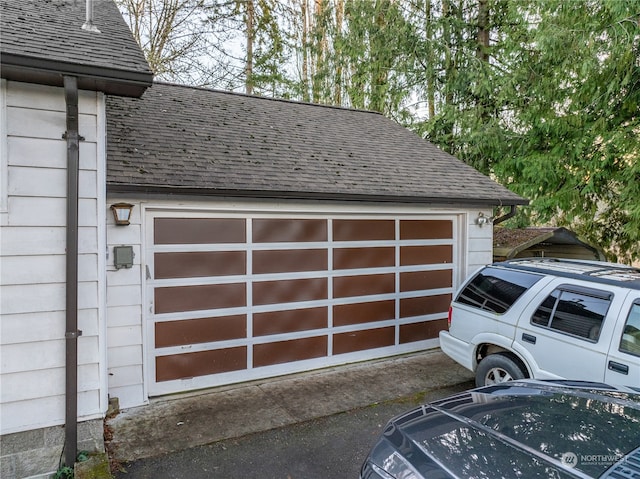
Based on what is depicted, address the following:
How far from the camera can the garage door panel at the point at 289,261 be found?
5.44 m

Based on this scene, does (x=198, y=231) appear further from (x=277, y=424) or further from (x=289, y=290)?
(x=277, y=424)

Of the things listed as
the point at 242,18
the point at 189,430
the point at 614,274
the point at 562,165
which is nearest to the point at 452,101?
the point at 562,165

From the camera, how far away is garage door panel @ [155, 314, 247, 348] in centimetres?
489

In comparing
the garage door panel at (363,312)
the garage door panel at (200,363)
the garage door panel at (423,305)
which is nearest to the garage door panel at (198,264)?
the garage door panel at (200,363)

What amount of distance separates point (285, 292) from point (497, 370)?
9.30 ft

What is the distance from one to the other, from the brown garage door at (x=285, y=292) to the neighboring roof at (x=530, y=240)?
5.38ft

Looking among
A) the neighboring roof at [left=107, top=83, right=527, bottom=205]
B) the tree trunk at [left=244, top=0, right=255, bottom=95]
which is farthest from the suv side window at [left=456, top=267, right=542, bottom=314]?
the tree trunk at [left=244, top=0, right=255, bottom=95]

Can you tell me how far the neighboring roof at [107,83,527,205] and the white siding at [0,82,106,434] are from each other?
940 mm

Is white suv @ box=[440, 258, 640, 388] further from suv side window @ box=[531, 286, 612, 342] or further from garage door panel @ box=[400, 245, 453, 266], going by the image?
garage door panel @ box=[400, 245, 453, 266]

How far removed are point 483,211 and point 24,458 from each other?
678cm

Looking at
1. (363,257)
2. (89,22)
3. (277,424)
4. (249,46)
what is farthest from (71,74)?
(249,46)

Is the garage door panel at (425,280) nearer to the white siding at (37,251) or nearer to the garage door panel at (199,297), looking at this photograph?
the garage door panel at (199,297)

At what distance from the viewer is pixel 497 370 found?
14.2 ft

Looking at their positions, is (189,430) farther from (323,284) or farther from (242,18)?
(242,18)
